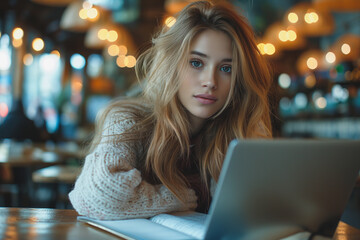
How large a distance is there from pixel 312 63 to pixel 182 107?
835 centimetres

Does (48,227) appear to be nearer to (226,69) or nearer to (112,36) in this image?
(226,69)

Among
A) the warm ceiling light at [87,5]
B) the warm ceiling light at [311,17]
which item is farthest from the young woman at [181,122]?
the warm ceiling light at [311,17]

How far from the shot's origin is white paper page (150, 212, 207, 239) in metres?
1.08

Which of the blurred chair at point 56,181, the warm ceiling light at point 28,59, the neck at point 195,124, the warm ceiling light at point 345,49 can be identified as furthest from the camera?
the warm ceiling light at point 28,59

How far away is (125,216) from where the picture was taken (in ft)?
4.20

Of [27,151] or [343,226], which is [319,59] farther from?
[343,226]

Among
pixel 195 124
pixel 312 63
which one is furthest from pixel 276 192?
pixel 312 63

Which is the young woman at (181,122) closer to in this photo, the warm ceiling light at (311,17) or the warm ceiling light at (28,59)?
the warm ceiling light at (311,17)

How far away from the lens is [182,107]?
5.15 feet

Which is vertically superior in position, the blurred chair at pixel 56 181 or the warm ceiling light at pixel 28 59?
the warm ceiling light at pixel 28 59

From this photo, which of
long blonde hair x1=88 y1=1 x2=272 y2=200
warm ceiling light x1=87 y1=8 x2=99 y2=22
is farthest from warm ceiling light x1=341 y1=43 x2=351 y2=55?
long blonde hair x1=88 y1=1 x2=272 y2=200

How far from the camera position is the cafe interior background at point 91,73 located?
4910 millimetres

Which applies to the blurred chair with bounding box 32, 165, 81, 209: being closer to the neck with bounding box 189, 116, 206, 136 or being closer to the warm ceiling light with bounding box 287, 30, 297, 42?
the neck with bounding box 189, 116, 206, 136

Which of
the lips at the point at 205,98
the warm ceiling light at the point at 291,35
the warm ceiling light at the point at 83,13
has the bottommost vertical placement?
the lips at the point at 205,98
